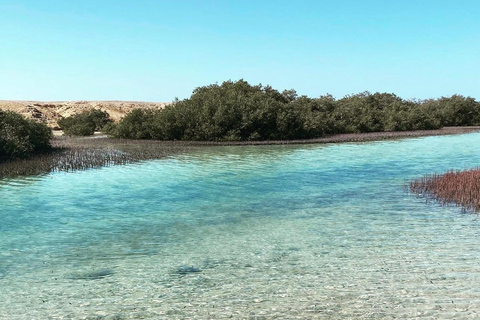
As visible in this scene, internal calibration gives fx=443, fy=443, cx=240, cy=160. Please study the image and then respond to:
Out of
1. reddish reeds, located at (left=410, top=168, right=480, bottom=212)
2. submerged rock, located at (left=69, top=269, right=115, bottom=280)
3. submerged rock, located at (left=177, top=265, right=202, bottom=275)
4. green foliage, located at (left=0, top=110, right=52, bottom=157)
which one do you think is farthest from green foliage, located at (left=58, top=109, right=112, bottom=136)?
submerged rock, located at (left=177, top=265, right=202, bottom=275)

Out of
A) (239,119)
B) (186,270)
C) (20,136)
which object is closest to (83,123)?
(239,119)

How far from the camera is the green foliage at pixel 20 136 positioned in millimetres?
26672

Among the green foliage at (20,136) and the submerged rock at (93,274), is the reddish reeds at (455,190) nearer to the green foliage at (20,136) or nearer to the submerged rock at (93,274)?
the submerged rock at (93,274)

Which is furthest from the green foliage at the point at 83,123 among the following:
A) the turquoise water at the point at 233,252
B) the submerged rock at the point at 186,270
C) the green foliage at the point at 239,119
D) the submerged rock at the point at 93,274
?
the submerged rock at the point at 186,270

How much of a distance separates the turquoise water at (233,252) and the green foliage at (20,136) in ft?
30.5

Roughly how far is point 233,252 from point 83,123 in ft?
171

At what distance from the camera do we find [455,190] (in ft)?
48.8

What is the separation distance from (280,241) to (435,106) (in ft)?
266

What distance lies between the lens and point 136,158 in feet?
95.3

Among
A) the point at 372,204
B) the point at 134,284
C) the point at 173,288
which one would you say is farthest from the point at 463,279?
the point at 372,204

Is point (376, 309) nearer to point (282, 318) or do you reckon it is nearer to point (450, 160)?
point (282, 318)

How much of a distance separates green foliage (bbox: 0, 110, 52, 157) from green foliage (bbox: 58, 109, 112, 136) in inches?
888

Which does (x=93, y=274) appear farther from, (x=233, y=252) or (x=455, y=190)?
(x=455, y=190)

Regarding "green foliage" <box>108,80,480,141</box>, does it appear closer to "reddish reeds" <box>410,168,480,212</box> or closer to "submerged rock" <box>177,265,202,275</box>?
"reddish reeds" <box>410,168,480,212</box>
